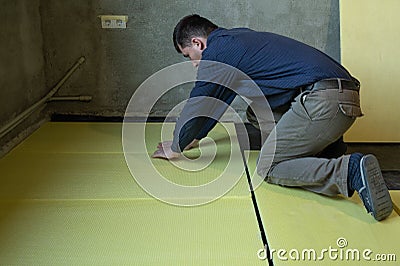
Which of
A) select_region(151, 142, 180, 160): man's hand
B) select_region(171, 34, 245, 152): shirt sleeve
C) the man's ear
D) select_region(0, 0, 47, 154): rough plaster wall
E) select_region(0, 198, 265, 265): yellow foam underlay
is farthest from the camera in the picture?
select_region(0, 0, 47, 154): rough plaster wall

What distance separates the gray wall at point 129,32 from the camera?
3.95 meters

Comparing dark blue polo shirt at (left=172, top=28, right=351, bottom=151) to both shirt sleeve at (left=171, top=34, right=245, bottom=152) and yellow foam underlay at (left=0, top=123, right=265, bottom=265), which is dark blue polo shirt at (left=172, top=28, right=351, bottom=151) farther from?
yellow foam underlay at (left=0, top=123, right=265, bottom=265)

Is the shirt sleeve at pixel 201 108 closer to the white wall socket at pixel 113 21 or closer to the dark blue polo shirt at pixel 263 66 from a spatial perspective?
the dark blue polo shirt at pixel 263 66

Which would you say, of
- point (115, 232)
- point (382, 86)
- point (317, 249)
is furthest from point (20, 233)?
point (382, 86)

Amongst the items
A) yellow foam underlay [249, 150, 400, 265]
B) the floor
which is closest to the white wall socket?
the floor

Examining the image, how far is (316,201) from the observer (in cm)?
244

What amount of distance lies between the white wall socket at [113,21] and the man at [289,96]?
138cm

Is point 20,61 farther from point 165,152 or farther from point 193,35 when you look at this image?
point 193,35

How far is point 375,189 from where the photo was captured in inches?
85.8

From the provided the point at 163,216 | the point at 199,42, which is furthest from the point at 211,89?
the point at 163,216

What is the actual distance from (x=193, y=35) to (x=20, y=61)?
1551 mm

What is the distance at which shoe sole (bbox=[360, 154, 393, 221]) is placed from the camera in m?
2.18

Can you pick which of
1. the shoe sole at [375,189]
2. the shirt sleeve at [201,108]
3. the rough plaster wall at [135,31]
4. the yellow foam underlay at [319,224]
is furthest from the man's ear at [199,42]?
the rough plaster wall at [135,31]

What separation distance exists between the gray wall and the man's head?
4.25ft
